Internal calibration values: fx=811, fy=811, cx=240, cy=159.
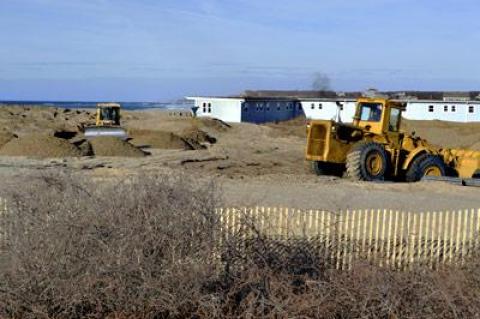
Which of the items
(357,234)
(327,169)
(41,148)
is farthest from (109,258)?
(41,148)

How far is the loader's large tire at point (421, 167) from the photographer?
24.1 meters

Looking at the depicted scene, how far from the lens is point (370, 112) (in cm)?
2372

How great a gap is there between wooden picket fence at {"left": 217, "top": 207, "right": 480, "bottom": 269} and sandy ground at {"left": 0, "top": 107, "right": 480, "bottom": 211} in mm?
683

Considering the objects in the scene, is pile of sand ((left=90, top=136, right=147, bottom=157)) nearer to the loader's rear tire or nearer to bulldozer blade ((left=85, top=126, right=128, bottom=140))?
bulldozer blade ((left=85, top=126, right=128, bottom=140))

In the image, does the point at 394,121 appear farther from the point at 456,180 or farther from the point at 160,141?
the point at 160,141

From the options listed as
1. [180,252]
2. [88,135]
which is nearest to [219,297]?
[180,252]

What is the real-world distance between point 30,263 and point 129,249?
2.84 feet

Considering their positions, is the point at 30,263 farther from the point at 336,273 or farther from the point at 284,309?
the point at 336,273

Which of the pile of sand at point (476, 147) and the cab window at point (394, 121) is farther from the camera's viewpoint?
the pile of sand at point (476, 147)

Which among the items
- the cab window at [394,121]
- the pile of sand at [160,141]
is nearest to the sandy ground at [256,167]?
the pile of sand at [160,141]

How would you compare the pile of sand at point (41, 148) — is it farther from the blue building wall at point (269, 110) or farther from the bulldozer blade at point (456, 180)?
the blue building wall at point (269, 110)

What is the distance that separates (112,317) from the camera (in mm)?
7090

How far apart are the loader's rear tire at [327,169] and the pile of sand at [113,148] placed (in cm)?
1068

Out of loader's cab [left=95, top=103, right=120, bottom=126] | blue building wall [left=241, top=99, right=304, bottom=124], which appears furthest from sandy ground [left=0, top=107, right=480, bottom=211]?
blue building wall [left=241, top=99, right=304, bottom=124]
